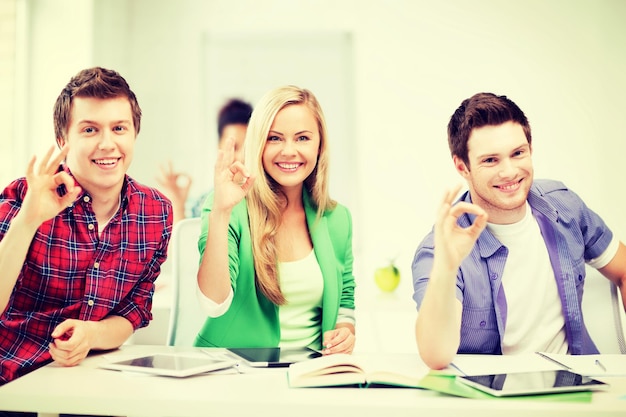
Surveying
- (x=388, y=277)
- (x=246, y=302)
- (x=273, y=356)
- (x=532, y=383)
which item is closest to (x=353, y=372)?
(x=273, y=356)

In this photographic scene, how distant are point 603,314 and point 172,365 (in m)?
1.12

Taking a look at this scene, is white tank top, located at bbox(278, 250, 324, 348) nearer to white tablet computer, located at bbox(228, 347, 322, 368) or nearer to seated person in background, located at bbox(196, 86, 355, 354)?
seated person in background, located at bbox(196, 86, 355, 354)

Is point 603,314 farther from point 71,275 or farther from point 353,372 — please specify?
point 71,275

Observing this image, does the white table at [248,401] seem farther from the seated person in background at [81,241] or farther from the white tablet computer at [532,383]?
the seated person in background at [81,241]

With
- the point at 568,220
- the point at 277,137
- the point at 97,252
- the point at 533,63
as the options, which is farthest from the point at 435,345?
the point at 533,63

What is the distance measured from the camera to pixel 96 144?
4.66 feet

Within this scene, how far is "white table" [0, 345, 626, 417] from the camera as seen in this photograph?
3.18 ft

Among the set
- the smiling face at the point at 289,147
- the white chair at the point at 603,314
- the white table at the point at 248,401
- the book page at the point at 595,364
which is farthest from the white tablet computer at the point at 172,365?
the white chair at the point at 603,314

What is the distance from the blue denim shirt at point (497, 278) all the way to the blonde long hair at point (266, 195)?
0.39 metres

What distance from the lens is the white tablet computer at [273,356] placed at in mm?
1246

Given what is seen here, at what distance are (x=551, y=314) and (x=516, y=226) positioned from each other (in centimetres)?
24

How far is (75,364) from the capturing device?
1235mm

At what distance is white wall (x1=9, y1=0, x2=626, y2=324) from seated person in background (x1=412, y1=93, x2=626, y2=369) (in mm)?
1537

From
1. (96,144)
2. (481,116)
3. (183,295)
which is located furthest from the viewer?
(183,295)
